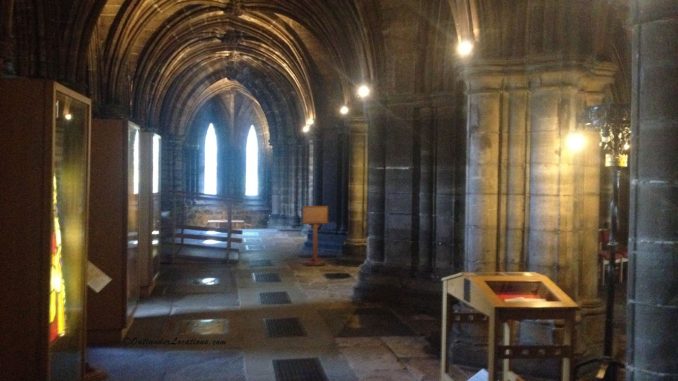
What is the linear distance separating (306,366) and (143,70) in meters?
15.8

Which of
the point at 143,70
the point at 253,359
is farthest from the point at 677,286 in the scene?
the point at 143,70

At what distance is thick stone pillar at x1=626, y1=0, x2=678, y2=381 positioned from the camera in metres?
3.72

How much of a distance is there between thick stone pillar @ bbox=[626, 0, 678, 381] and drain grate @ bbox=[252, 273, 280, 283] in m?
9.78

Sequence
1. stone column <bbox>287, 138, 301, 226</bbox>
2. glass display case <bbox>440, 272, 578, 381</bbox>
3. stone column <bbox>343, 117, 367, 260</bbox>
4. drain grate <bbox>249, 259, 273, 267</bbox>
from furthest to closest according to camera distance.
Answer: stone column <bbox>287, 138, 301, 226</bbox>, stone column <bbox>343, 117, 367, 260</bbox>, drain grate <bbox>249, 259, 273, 267</bbox>, glass display case <bbox>440, 272, 578, 381</bbox>

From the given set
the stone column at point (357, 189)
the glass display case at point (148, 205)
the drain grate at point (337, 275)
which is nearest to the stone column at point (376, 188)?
the drain grate at point (337, 275)

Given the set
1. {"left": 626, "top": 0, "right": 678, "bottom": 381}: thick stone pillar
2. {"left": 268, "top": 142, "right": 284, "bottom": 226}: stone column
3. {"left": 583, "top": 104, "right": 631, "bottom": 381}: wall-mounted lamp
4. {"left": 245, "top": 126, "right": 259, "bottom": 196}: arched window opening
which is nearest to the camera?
{"left": 626, "top": 0, "right": 678, "bottom": 381}: thick stone pillar

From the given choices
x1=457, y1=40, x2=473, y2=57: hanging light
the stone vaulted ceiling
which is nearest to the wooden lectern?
the stone vaulted ceiling

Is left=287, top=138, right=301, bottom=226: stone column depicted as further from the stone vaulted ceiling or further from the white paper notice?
the white paper notice

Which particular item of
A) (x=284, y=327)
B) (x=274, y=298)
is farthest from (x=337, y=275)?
(x=284, y=327)

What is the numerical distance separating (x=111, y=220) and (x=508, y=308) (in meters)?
5.06

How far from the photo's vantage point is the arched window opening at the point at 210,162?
4330 cm

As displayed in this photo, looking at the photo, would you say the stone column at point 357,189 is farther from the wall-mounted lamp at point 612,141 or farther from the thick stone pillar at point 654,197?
the thick stone pillar at point 654,197

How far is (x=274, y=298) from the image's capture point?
36.7 ft

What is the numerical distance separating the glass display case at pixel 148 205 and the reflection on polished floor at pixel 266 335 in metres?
0.47
